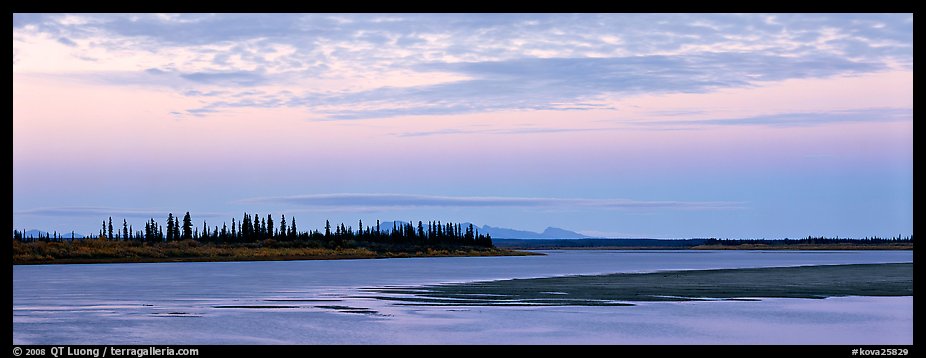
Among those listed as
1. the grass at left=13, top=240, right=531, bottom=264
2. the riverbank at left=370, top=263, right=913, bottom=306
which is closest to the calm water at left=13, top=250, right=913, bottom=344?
the riverbank at left=370, top=263, right=913, bottom=306

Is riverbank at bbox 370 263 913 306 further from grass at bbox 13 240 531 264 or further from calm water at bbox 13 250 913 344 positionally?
grass at bbox 13 240 531 264

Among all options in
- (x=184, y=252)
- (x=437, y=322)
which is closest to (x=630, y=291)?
(x=437, y=322)

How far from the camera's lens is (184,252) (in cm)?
13925

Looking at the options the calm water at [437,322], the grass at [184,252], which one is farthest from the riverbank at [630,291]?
the grass at [184,252]

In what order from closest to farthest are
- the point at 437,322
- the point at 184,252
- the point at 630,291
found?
the point at 437,322 < the point at 630,291 < the point at 184,252

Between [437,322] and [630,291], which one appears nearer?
[437,322]

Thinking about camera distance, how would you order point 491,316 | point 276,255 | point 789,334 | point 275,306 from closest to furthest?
point 789,334 → point 491,316 → point 275,306 → point 276,255

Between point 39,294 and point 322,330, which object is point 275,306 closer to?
point 322,330

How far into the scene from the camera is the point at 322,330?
1137 inches

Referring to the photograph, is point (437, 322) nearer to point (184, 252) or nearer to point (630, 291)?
point (630, 291)
